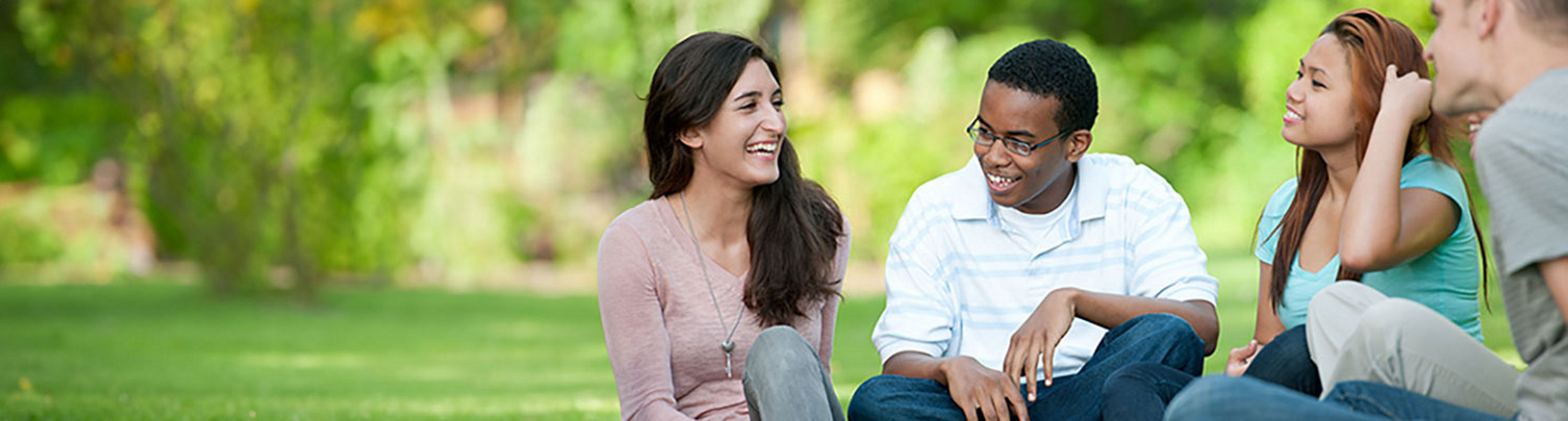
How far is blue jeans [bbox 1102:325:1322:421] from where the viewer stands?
124 inches

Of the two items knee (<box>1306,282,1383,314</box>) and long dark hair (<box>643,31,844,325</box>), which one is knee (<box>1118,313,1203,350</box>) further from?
long dark hair (<box>643,31,844,325</box>)

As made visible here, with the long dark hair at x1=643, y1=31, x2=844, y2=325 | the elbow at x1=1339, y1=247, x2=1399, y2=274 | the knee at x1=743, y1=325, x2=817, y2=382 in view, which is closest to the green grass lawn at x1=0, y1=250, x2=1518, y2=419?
the long dark hair at x1=643, y1=31, x2=844, y2=325

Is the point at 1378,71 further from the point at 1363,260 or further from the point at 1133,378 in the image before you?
the point at 1133,378

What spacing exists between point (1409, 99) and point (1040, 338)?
101cm

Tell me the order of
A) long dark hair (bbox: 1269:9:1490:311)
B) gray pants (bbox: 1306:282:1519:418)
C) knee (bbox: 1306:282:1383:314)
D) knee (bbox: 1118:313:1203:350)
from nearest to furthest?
gray pants (bbox: 1306:282:1519:418) < knee (bbox: 1306:282:1383:314) < knee (bbox: 1118:313:1203:350) < long dark hair (bbox: 1269:9:1490:311)

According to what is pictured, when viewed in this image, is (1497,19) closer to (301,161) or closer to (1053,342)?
(1053,342)

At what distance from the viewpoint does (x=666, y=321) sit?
149 inches

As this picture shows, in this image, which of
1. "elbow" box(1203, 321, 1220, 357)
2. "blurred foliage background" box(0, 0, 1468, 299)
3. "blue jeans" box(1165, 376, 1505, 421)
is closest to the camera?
"blue jeans" box(1165, 376, 1505, 421)

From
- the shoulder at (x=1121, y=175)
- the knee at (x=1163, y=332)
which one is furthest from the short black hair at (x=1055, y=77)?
the knee at (x=1163, y=332)

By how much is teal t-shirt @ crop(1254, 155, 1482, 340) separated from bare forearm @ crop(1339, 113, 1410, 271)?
0.45 feet

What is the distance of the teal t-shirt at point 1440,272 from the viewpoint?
3438mm

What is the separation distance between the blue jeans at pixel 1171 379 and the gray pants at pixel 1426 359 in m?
0.36

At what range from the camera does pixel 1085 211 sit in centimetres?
390

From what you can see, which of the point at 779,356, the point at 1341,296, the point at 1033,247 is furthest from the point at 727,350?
the point at 1341,296
